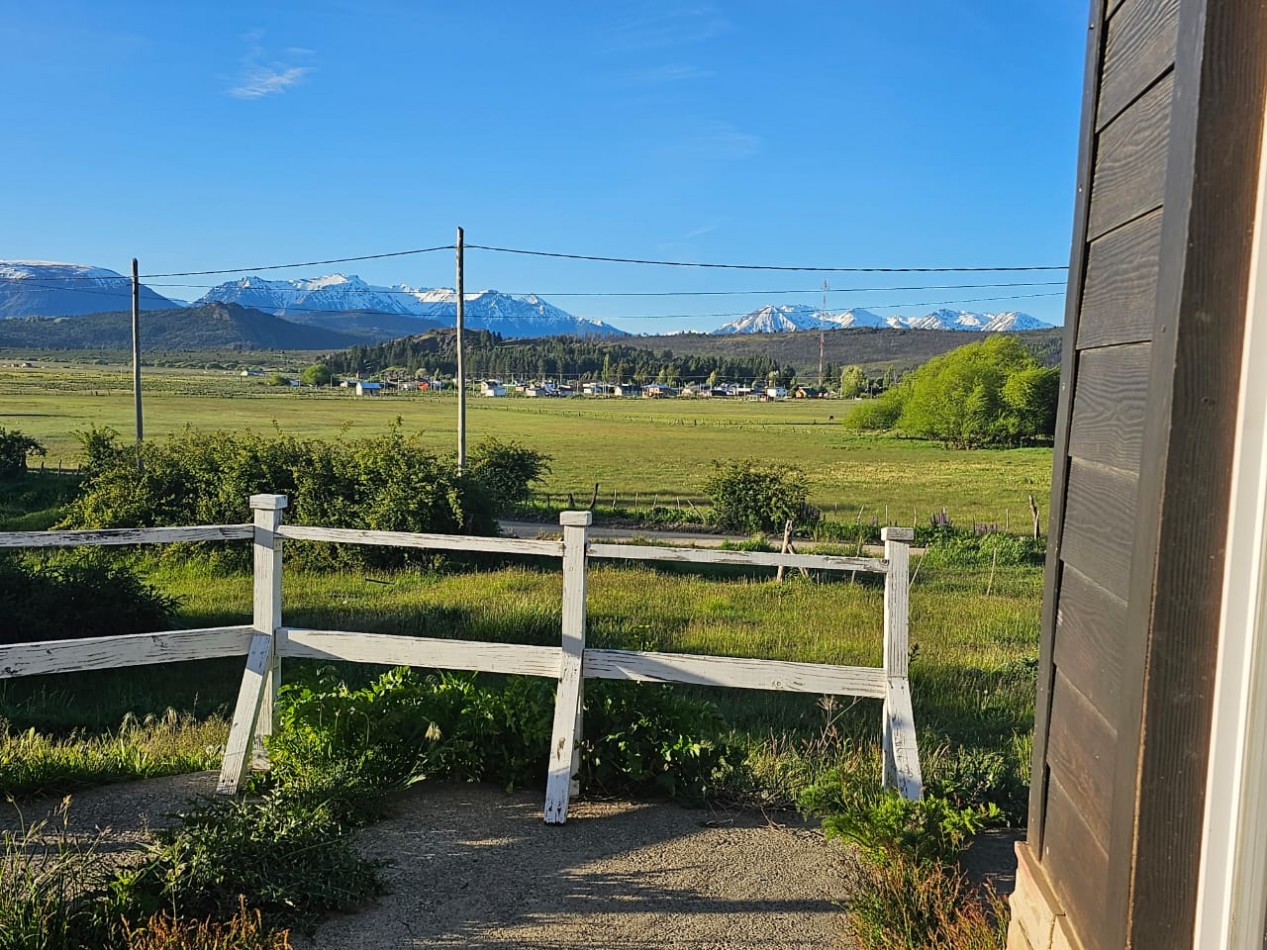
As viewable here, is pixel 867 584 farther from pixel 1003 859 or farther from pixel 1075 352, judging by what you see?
pixel 1075 352

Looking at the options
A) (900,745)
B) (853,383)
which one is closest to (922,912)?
(900,745)

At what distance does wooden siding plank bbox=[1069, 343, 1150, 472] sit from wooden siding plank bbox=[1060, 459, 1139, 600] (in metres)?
0.03

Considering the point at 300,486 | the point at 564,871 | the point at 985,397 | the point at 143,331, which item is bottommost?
the point at 300,486

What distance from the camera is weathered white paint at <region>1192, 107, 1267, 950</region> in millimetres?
1532

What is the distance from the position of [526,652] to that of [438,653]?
1.30ft

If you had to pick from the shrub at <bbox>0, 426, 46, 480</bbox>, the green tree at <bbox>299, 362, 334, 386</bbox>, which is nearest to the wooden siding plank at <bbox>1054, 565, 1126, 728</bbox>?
the shrub at <bbox>0, 426, 46, 480</bbox>

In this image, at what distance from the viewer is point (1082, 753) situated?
208cm

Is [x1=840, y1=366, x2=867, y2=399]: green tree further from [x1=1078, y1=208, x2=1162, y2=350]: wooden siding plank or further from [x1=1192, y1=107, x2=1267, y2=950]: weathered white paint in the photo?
Result: [x1=1192, y1=107, x2=1267, y2=950]: weathered white paint

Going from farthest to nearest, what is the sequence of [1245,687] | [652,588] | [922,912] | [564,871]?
[652,588] < [564,871] < [922,912] < [1245,687]

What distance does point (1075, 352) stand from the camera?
7.55 ft

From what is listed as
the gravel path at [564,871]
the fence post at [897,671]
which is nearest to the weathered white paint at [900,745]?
the fence post at [897,671]

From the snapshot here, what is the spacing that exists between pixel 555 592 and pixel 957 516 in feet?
49.7

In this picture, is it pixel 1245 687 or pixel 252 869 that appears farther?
pixel 252 869

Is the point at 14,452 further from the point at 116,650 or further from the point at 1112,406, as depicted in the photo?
the point at 1112,406
